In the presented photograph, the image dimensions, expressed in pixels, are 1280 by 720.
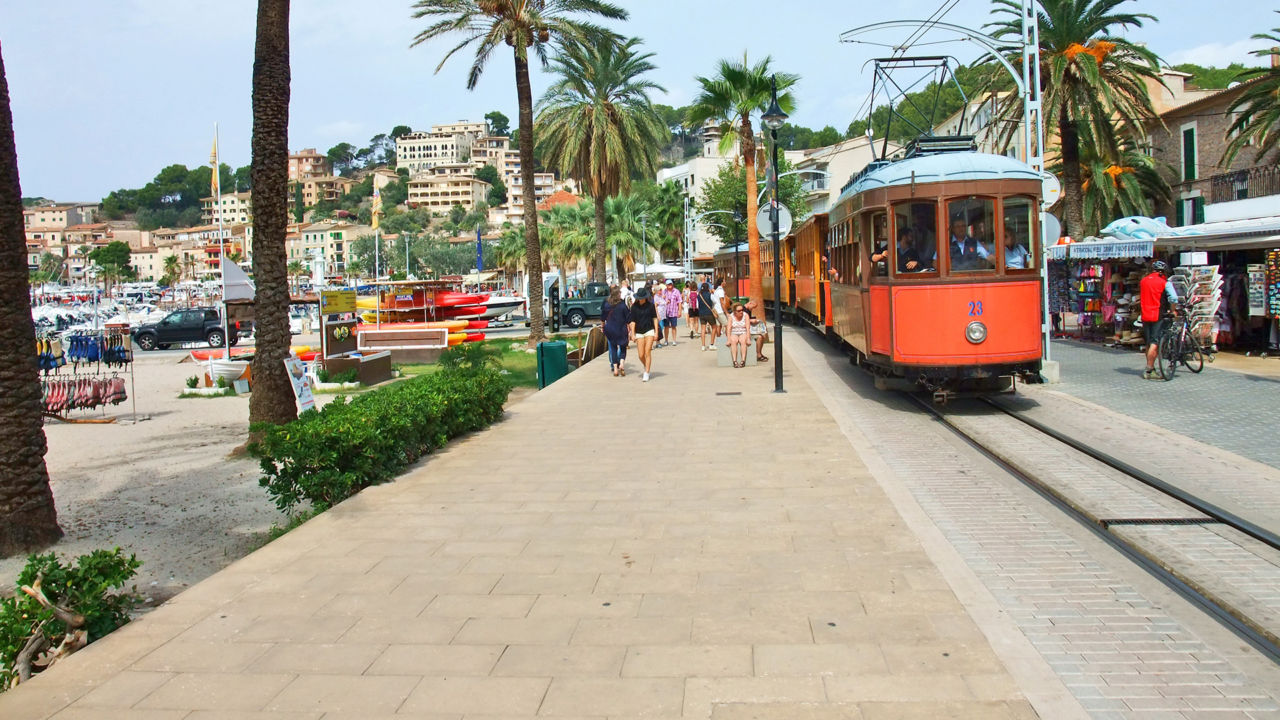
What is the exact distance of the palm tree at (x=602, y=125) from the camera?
37.9 meters

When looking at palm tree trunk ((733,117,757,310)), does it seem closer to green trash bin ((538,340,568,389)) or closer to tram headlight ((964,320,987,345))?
green trash bin ((538,340,568,389))

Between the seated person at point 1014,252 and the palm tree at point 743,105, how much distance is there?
1874 centimetres

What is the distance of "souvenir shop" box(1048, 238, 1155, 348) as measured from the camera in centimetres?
2048

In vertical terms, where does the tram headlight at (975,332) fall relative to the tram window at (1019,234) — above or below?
below

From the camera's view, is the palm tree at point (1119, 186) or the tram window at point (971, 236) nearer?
the tram window at point (971, 236)

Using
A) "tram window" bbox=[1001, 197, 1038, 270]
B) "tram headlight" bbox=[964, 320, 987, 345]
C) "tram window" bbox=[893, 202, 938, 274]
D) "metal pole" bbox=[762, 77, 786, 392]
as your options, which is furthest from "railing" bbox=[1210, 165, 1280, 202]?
"tram headlight" bbox=[964, 320, 987, 345]

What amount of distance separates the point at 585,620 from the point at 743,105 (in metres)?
28.0

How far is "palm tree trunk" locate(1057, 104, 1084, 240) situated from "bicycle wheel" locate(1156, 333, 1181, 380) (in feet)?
42.2

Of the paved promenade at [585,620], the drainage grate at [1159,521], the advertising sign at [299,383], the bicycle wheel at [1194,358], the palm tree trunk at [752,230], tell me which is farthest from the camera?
the palm tree trunk at [752,230]

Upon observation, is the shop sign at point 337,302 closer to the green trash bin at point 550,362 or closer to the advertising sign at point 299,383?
the green trash bin at point 550,362

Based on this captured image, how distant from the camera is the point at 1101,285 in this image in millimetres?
23328

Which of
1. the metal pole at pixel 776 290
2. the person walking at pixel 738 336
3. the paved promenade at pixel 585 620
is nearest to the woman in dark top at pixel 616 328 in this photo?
the person walking at pixel 738 336

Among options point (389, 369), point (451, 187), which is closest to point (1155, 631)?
point (389, 369)

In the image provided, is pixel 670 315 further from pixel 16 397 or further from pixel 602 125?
pixel 16 397
